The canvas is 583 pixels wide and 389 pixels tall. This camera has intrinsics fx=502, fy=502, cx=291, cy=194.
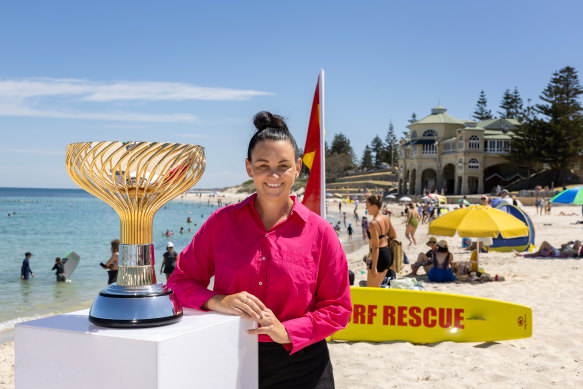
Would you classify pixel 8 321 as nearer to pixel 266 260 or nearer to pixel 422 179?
pixel 266 260

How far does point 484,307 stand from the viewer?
19.2 feet

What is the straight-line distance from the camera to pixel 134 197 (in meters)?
1.53

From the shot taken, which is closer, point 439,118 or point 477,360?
point 477,360

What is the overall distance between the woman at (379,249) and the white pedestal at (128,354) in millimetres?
5236

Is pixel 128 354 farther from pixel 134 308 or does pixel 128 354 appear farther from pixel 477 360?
pixel 477 360

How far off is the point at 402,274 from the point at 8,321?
8.77 meters

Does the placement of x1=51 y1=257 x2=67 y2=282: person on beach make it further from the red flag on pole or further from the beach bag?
the red flag on pole

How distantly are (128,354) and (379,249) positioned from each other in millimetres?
5928

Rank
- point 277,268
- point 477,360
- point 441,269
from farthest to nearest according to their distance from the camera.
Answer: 1. point 441,269
2. point 477,360
3. point 277,268

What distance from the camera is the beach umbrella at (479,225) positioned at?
937 cm

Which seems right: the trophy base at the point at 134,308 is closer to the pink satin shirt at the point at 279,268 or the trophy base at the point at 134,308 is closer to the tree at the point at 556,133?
the pink satin shirt at the point at 279,268

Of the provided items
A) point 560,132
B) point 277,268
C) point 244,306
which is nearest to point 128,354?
point 244,306

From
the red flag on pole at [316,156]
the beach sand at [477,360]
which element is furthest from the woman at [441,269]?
the red flag on pole at [316,156]

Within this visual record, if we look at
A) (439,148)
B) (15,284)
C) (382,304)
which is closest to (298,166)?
(382,304)
